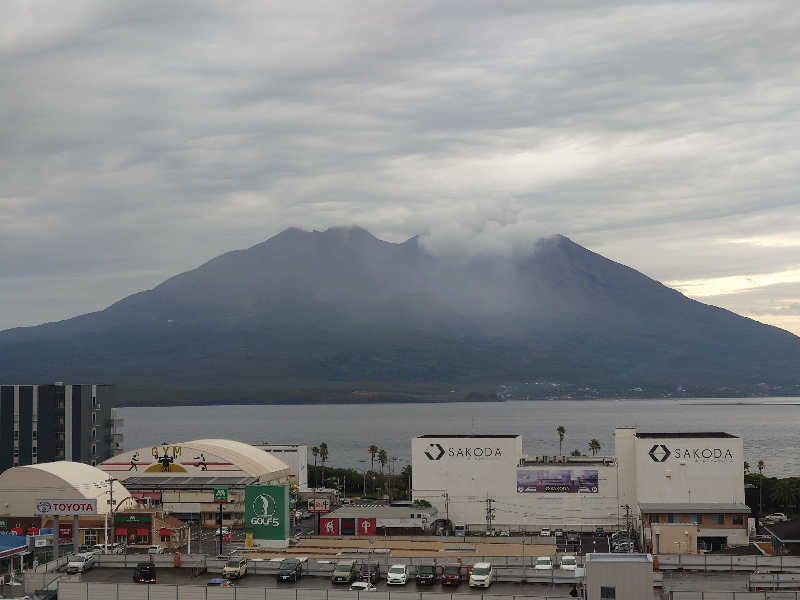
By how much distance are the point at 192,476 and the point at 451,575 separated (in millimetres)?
64980

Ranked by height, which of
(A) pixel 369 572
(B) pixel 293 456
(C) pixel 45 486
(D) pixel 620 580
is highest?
(B) pixel 293 456

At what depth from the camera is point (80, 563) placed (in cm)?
4659

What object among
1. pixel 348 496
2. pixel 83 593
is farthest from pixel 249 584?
pixel 348 496

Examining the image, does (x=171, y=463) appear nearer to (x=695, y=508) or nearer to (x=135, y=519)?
(x=135, y=519)

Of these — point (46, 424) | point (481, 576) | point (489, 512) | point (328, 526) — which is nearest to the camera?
point (481, 576)

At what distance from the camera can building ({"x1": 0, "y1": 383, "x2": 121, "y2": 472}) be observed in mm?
A: 118375

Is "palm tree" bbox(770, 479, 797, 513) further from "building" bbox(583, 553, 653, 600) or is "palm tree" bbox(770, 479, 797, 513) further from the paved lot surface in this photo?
"building" bbox(583, 553, 653, 600)

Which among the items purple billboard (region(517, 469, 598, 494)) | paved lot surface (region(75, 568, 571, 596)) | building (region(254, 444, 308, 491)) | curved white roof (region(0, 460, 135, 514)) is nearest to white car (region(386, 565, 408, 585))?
paved lot surface (region(75, 568, 571, 596))

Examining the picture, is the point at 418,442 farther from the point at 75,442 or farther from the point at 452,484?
the point at 75,442

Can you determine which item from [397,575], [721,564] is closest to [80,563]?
[397,575]

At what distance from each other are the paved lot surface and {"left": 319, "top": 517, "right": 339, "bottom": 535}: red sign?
1512 inches

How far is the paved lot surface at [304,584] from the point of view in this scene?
134 ft

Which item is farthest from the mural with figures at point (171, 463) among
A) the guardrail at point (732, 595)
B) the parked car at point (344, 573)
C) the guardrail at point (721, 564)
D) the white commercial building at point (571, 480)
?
the guardrail at point (732, 595)

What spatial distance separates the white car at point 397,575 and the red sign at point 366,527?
4136 cm
